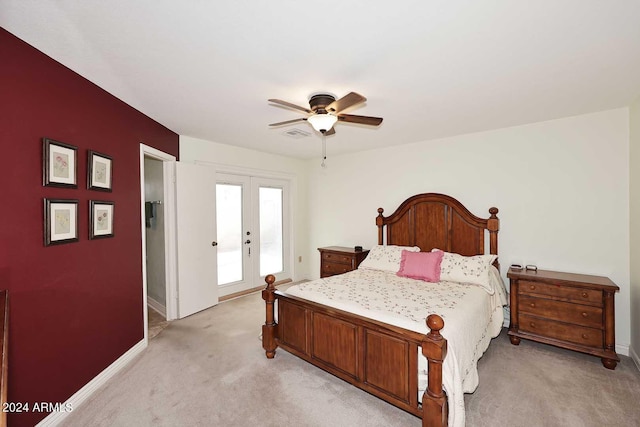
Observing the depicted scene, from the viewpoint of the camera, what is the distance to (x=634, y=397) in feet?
7.05

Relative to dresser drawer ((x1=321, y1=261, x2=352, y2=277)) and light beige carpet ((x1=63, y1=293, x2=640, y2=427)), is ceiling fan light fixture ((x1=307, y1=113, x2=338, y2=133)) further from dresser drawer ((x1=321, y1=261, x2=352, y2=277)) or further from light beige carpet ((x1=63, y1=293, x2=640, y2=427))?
dresser drawer ((x1=321, y1=261, x2=352, y2=277))

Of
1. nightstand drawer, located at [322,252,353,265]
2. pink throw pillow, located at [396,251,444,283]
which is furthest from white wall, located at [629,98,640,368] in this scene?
nightstand drawer, located at [322,252,353,265]

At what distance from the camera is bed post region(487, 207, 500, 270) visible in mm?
3445

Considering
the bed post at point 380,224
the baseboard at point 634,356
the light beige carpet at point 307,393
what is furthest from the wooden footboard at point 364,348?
the baseboard at point 634,356

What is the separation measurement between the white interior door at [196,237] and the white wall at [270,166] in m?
0.24

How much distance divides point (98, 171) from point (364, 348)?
254 centimetres

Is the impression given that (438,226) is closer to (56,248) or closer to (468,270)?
(468,270)

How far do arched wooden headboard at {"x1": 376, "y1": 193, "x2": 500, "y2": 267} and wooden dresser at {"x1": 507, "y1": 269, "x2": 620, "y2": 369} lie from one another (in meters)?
0.59

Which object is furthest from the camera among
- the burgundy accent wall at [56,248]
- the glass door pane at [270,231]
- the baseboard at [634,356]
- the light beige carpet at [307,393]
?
the glass door pane at [270,231]

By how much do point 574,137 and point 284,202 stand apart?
13.8 feet

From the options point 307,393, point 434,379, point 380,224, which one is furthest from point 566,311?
point 307,393

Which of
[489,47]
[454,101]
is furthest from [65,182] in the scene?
[454,101]

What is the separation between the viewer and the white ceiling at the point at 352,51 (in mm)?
1440

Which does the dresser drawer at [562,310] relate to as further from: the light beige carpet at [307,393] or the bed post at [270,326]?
the bed post at [270,326]
